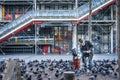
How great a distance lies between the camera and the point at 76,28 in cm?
2725

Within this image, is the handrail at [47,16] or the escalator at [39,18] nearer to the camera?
the escalator at [39,18]

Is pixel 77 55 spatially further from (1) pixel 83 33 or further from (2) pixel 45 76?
(1) pixel 83 33

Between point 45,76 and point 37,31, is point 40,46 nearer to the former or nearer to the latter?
point 37,31

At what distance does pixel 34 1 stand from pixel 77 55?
47.4 ft

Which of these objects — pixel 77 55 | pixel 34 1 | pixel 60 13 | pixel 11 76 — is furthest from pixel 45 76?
pixel 34 1

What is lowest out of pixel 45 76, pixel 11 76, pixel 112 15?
pixel 45 76

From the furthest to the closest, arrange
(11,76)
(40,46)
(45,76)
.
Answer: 1. (40,46)
2. (45,76)
3. (11,76)

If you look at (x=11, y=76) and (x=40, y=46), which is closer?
(x=11, y=76)

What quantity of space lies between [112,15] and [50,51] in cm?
569

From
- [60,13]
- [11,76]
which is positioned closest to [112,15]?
[60,13]

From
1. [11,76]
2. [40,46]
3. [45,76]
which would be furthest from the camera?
[40,46]

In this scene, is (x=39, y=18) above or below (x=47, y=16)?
below

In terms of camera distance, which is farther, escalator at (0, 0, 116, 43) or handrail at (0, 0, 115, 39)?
handrail at (0, 0, 115, 39)

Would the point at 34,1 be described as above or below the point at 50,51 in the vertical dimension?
above
